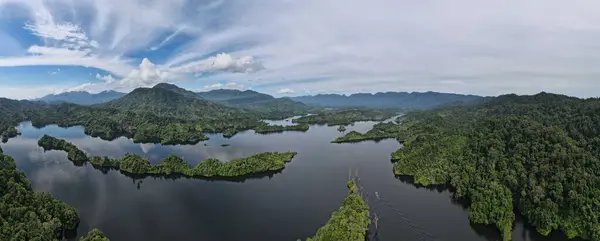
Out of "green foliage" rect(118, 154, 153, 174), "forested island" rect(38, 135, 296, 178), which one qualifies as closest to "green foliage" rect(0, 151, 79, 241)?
"green foliage" rect(118, 154, 153, 174)

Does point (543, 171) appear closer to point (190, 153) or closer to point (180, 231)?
point (180, 231)

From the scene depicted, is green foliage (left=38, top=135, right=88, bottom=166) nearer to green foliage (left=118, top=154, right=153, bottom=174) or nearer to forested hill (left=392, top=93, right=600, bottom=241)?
green foliage (left=118, top=154, right=153, bottom=174)

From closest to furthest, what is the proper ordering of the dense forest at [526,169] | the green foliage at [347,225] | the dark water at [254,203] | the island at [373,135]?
the green foliage at [347,225] → the dense forest at [526,169] → the dark water at [254,203] → the island at [373,135]

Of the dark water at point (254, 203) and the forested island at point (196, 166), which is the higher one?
the forested island at point (196, 166)

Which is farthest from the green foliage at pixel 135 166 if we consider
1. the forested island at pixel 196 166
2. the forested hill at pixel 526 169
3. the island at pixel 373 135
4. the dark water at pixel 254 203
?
the island at pixel 373 135

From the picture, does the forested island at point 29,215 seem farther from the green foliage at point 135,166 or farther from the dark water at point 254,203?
the green foliage at point 135,166

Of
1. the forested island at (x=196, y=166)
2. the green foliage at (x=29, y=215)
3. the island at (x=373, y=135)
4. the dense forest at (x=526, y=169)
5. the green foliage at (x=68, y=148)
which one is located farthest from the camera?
the island at (x=373, y=135)

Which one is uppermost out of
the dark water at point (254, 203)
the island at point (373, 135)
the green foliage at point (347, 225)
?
the island at point (373, 135)
